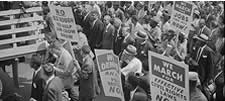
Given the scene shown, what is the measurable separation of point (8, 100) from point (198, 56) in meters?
4.16

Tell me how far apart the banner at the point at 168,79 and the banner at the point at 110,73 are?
1.28 metres

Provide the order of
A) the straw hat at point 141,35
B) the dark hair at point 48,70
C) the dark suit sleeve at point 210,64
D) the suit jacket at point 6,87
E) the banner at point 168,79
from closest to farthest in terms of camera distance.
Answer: the banner at point 168,79 < the dark hair at point 48,70 < the suit jacket at point 6,87 < the dark suit sleeve at point 210,64 < the straw hat at point 141,35

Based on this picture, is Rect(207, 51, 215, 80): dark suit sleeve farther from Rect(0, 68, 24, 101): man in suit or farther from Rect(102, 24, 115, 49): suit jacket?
Rect(0, 68, 24, 101): man in suit

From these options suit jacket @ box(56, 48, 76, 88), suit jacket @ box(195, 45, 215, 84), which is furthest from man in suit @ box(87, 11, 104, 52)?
suit jacket @ box(195, 45, 215, 84)

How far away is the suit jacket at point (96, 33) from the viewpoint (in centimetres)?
1258

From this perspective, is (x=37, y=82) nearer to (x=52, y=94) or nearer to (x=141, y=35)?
(x=52, y=94)

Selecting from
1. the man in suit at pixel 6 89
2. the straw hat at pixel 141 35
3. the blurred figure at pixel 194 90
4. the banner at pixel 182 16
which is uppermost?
the banner at pixel 182 16

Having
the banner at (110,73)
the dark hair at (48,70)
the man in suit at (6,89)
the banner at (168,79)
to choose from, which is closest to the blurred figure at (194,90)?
the banner at (168,79)

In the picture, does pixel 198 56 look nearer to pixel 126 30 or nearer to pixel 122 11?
pixel 126 30

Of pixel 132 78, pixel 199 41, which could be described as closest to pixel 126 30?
pixel 199 41

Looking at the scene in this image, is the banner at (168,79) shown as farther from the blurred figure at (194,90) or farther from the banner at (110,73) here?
the banner at (110,73)

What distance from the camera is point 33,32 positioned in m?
9.83

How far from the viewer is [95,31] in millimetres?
12633

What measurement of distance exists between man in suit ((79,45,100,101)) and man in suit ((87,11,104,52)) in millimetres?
4004
